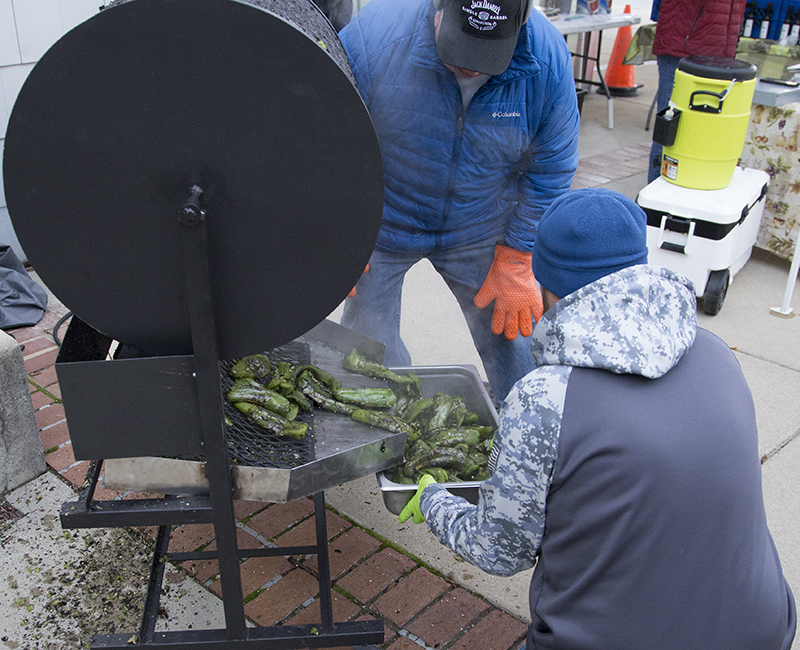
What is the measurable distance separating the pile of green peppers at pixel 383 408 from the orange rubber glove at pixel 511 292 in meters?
0.50

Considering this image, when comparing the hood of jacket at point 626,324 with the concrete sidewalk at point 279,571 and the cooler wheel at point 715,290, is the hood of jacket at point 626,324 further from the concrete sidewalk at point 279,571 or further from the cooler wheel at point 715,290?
the cooler wheel at point 715,290

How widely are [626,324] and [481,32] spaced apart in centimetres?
119

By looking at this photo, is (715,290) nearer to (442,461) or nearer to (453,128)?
(453,128)

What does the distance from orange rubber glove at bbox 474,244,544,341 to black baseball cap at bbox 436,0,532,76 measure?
0.82m

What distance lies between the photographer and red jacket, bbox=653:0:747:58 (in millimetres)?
5148

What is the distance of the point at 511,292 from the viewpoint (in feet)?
9.37

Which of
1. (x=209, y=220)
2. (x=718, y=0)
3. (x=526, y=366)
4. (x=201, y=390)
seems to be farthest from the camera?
(x=718, y=0)

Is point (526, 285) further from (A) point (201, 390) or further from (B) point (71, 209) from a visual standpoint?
(B) point (71, 209)

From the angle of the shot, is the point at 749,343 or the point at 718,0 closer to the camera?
the point at 749,343

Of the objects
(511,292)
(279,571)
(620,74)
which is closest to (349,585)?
(279,571)

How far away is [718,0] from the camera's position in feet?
16.8

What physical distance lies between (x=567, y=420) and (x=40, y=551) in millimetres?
2097

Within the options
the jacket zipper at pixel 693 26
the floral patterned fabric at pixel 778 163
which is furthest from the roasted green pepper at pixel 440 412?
the jacket zipper at pixel 693 26

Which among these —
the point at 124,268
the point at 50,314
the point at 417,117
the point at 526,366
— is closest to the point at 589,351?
the point at 124,268
